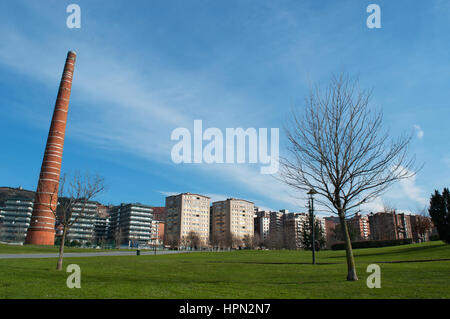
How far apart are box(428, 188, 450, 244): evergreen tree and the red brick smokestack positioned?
61515 millimetres

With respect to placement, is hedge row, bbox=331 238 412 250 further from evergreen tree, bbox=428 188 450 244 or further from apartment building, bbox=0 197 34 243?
apartment building, bbox=0 197 34 243

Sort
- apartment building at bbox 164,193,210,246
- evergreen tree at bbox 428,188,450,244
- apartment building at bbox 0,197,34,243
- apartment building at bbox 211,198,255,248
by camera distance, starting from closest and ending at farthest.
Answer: evergreen tree at bbox 428,188,450,244 < apartment building at bbox 0,197,34,243 < apartment building at bbox 164,193,210,246 < apartment building at bbox 211,198,255,248

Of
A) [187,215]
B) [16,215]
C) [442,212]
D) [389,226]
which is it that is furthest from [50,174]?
[16,215]

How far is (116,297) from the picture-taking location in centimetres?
845

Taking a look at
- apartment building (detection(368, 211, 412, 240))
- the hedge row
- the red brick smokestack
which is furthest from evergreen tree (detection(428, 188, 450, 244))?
the red brick smokestack

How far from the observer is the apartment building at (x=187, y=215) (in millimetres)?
158500

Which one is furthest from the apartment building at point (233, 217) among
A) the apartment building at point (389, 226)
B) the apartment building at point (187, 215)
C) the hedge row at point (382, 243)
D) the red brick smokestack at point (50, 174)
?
the hedge row at point (382, 243)

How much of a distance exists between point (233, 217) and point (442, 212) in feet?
441

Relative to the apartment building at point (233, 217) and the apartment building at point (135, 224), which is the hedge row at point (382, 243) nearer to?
the apartment building at point (233, 217)

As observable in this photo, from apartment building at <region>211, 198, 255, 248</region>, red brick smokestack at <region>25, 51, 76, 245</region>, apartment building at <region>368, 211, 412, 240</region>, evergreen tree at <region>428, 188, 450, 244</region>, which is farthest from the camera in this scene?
apartment building at <region>211, 198, 255, 248</region>

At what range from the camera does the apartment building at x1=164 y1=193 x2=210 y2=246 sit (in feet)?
520

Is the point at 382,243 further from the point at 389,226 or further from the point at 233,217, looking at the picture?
the point at 233,217
